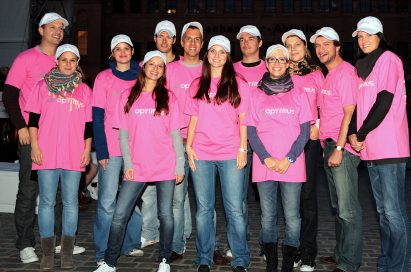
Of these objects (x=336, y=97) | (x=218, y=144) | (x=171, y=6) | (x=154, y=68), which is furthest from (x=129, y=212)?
(x=171, y=6)

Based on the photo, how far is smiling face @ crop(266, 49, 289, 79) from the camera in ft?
16.0

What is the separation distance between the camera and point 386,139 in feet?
14.9

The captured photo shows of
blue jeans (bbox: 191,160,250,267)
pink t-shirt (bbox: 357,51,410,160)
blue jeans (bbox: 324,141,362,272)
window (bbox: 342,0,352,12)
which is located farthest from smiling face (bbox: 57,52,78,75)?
window (bbox: 342,0,352,12)

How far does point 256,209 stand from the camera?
9.62 meters

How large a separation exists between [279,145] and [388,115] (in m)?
1.04

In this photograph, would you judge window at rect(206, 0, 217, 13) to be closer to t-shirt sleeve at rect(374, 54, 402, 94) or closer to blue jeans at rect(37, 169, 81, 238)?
blue jeans at rect(37, 169, 81, 238)

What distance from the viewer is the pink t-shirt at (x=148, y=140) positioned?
4.99 meters

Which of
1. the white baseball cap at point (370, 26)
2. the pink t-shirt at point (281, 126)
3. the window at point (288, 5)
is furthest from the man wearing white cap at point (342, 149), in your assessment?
the window at point (288, 5)

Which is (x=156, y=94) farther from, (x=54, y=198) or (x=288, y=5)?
(x=288, y=5)

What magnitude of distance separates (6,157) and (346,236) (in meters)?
12.9

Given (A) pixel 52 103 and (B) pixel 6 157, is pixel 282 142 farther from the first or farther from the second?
(B) pixel 6 157

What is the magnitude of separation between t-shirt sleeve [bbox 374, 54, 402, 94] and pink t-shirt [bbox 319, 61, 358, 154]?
46 centimetres

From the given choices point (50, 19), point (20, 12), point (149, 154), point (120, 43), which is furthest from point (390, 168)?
point (20, 12)

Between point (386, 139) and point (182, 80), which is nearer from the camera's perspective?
point (386, 139)
